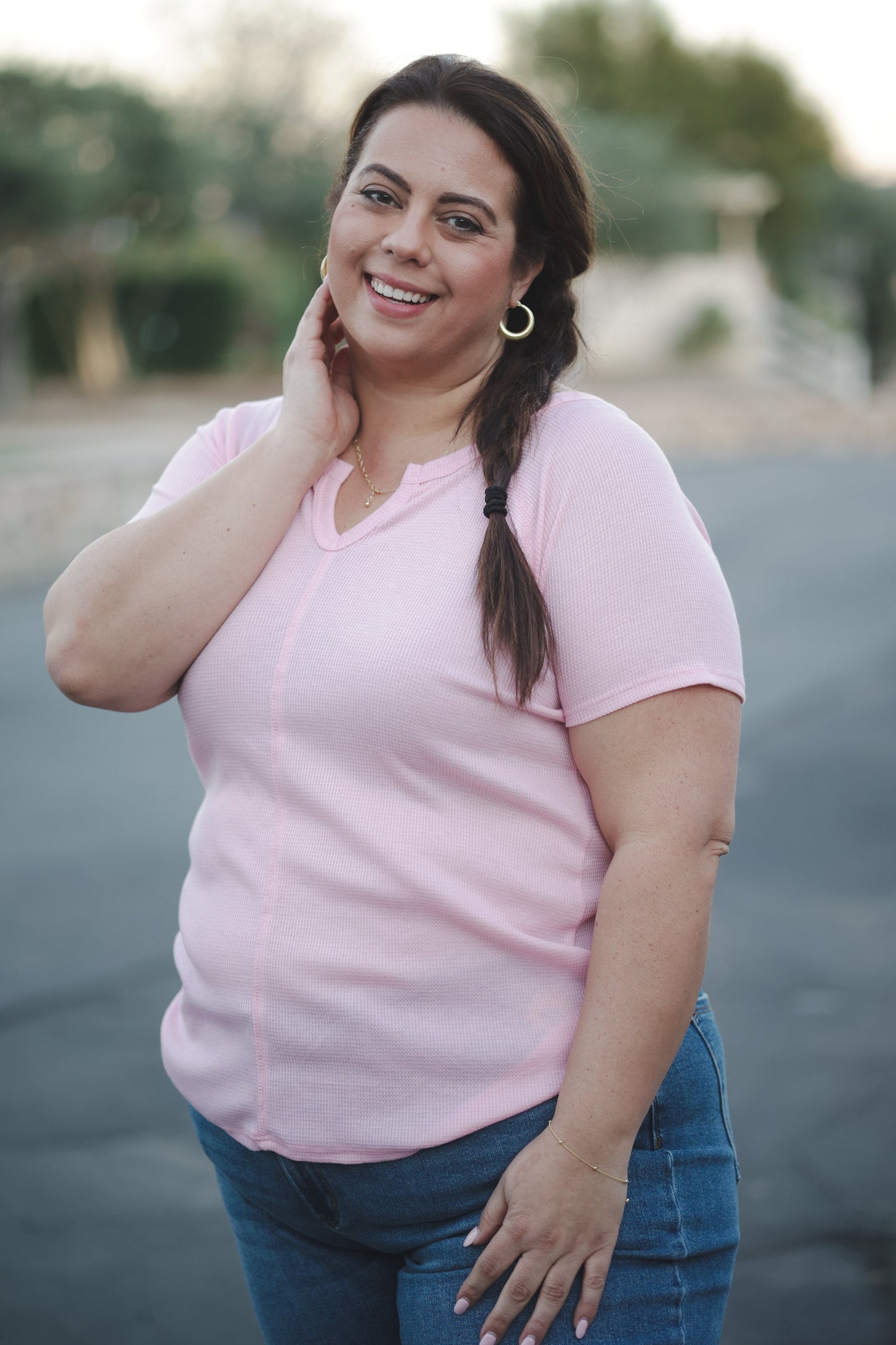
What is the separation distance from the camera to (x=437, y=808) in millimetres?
1408

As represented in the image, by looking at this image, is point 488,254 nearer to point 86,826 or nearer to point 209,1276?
point 209,1276

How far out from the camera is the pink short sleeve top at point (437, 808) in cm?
137

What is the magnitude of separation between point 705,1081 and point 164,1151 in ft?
7.30

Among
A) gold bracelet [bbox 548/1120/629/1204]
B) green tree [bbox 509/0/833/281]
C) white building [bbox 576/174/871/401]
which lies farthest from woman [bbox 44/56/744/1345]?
green tree [bbox 509/0/833/281]

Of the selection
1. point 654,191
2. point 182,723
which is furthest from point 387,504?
point 654,191

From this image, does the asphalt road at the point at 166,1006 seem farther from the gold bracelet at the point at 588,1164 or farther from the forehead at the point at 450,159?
the forehead at the point at 450,159

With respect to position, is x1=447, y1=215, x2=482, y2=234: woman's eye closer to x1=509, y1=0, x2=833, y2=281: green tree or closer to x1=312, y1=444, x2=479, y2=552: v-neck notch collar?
x1=312, y1=444, x2=479, y2=552: v-neck notch collar

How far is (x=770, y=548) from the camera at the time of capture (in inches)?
429

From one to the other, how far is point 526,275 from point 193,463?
521mm

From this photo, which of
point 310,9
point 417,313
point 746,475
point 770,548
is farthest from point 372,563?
point 310,9

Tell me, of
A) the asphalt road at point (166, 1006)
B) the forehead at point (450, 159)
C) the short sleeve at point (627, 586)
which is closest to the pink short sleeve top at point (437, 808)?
the short sleeve at point (627, 586)

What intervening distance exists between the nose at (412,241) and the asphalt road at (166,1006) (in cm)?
224

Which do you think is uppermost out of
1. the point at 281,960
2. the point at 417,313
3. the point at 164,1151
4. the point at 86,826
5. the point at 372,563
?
the point at 417,313

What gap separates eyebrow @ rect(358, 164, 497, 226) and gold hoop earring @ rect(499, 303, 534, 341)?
0.12m
